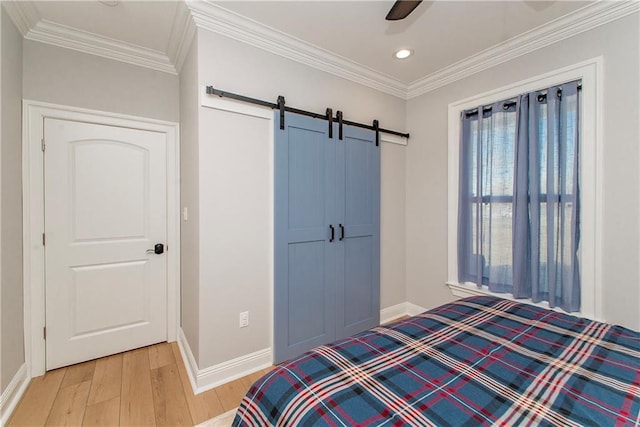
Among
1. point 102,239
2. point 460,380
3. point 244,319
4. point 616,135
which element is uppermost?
point 616,135

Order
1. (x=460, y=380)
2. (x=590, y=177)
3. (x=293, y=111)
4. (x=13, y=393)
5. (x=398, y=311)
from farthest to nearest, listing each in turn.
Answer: (x=398, y=311)
(x=293, y=111)
(x=590, y=177)
(x=13, y=393)
(x=460, y=380)

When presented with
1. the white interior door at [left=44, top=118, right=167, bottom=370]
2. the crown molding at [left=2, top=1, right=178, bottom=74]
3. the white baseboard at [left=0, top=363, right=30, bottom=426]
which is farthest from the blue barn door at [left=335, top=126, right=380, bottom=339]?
the white baseboard at [left=0, top=363, right=30, bottom=426]

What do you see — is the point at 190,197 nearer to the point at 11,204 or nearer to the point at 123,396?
the point at 11,204

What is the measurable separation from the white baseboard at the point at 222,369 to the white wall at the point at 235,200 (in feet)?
0.15

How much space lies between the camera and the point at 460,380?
3.29ft

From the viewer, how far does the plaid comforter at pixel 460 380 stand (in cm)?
84

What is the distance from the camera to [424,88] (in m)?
3.01

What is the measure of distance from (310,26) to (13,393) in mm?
3208

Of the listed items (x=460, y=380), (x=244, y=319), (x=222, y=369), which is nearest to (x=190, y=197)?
(x=244, y=319)

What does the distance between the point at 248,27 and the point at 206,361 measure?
2.43m

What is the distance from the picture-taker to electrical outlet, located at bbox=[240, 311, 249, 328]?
2117 mm

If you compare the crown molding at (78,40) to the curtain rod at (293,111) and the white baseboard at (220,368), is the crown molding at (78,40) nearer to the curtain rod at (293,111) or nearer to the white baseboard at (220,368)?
the curtain rod at (293,111)

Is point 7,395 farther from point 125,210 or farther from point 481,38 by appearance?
point 481,38

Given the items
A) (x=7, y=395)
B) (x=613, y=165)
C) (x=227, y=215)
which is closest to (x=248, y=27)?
(x=227, y=215)
